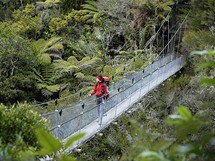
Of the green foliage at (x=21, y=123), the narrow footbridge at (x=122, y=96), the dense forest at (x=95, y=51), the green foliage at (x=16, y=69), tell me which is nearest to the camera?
the green foliage at (x=21, y=123)

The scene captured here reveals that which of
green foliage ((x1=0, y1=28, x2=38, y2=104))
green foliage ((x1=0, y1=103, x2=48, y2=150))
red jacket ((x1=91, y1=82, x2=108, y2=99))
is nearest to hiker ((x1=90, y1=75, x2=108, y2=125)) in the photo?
red jacket ((x1=91, y1=82, x2=108, y2=99))

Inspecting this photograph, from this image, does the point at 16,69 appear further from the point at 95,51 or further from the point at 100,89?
the point at 100,89

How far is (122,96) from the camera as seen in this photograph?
28.2 ft

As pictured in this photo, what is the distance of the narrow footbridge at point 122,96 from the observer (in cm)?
604

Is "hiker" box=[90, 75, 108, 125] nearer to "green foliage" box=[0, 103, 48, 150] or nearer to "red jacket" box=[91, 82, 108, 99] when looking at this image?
"red jacket" box=[91, 82, 108, 99]

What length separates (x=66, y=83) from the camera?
1175 cm

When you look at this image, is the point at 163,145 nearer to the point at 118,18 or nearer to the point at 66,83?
the point at 66,83

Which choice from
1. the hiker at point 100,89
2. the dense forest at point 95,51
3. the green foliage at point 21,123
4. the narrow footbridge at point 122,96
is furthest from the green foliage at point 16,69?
the green foliage at point 21,123

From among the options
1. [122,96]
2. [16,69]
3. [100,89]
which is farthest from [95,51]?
[100,89]

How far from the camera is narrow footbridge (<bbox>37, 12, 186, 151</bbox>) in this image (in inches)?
238

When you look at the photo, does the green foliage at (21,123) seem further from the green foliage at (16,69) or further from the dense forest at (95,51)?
the green foliage at (16,69)

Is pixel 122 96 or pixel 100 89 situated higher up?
pixel 100 89

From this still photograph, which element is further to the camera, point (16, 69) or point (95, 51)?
point (95, 51)

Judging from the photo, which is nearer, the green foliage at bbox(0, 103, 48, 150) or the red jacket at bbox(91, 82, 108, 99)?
the green foliage at bbox(0, 103, 48, 150)
